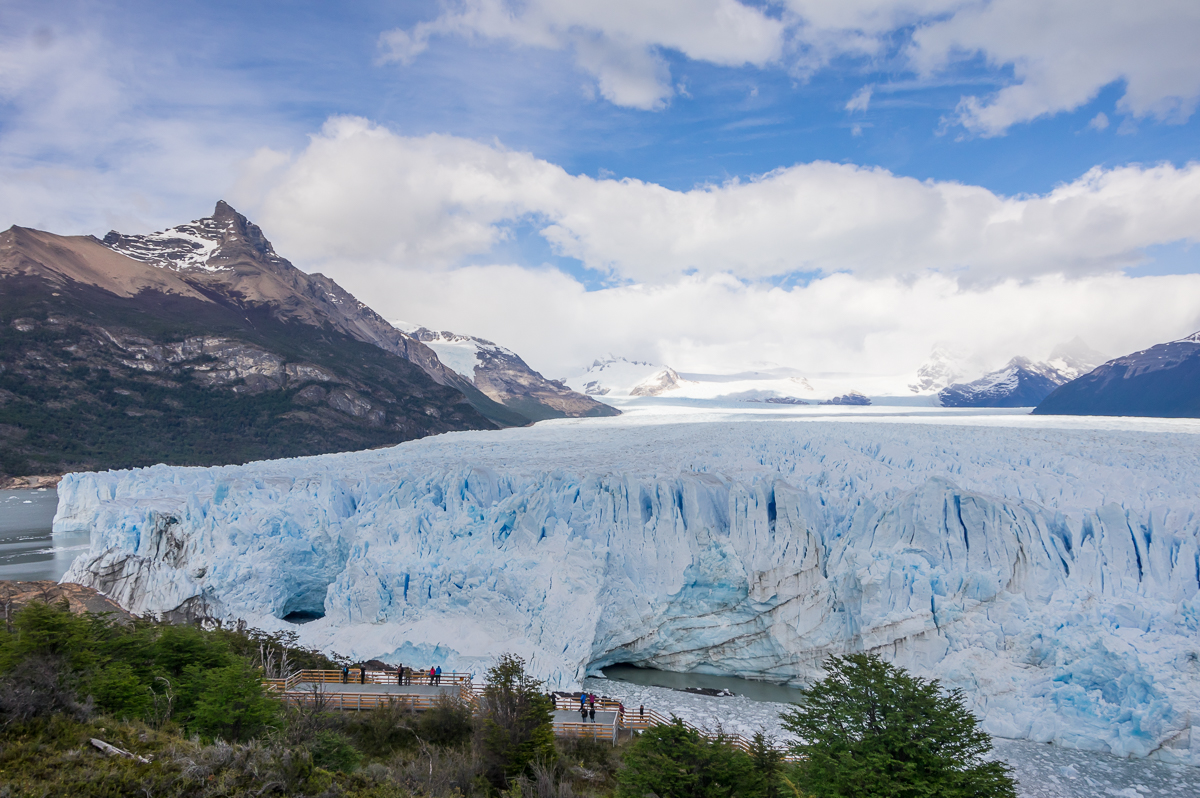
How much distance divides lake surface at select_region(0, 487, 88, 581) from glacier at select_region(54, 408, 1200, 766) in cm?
946

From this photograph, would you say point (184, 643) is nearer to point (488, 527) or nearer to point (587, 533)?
point (488, 527)

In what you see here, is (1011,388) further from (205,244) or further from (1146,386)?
(205,244)

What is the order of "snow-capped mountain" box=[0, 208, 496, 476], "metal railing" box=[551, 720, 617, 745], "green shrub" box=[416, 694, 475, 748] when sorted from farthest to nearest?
"snow-capped mountain" box=[0, 208, 496, 476] → "metal railing" box=[551, 720, 617, 745] → "green shrub" box=[416, 694, 475, 748]

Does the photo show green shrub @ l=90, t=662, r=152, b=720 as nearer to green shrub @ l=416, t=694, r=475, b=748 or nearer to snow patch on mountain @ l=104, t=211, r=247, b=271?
green shrub @ l=416, t=694, r=475, b=748

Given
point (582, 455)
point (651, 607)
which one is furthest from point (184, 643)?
point (582, 455)

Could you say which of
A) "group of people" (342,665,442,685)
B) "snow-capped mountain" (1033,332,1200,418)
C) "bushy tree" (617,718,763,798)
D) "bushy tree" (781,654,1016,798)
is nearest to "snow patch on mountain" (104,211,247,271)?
"group of people" (342,665,442,685)

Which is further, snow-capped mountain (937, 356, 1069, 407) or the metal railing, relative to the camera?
snow-capped mountain (937, 356, 1069, 407)

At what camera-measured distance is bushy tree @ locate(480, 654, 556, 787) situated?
10.1 metres

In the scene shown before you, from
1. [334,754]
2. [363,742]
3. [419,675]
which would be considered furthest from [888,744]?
[419,675]

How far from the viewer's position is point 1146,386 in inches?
2474

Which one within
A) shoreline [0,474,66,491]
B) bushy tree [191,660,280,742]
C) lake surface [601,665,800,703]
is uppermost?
shoreline [0,474,66,491]

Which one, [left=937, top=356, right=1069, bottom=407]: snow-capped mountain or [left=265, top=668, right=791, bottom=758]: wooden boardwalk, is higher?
[left=937, top=356, right=1069, bottom=407]: snow-capped mountain

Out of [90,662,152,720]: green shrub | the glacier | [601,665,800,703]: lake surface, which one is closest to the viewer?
[90,662,152,720]: green shrub

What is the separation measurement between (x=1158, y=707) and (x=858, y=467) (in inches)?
349
